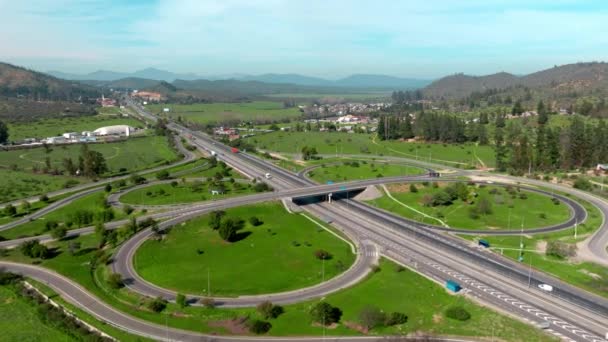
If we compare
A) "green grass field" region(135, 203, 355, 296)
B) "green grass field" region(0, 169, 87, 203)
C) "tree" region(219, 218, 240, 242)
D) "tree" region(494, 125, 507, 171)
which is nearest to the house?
"tree" region(494, 125, 507, 171)

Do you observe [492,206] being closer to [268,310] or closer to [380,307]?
[380,307]

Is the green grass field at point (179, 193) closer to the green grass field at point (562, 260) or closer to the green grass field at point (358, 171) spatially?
the green grass field at point (358, 171)

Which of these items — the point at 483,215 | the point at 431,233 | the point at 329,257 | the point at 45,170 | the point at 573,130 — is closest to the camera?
the point at 329,257

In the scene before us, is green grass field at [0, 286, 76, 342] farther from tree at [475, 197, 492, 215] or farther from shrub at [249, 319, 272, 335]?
tree at [475, 197, 492, 215]

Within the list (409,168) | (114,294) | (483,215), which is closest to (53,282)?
(114,294)

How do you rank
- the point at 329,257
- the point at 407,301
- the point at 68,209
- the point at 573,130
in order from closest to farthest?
1. the point at 407,301
2. the point at 329,257
3. the point at 68,209
4. the point at 573,130

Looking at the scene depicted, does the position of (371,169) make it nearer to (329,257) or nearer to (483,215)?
(483,215)
